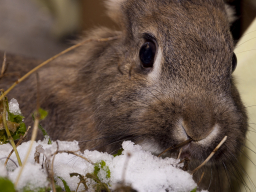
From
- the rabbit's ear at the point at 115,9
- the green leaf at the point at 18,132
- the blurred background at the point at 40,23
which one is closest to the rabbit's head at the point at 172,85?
the rabbit's ear at the point at 115,9

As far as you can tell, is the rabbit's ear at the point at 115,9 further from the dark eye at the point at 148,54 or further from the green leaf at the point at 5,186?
the green leaf at the point at 5,186

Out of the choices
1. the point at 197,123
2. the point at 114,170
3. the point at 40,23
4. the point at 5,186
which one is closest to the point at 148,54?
the point at 197,123

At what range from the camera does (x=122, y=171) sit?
1.17 meters

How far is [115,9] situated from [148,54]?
1.76 ft

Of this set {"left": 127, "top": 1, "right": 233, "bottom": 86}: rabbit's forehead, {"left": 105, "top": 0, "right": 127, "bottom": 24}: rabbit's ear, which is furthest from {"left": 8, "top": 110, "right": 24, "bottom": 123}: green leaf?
{"left": 105, "top": 0, "right": 127, "bottom": 24}: rabbit's ear

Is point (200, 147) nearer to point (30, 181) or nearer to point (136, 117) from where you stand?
point (136, 117)

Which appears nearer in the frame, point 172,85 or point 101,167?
point 101,167

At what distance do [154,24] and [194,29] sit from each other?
0.22 m

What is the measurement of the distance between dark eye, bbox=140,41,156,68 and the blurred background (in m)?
2.99

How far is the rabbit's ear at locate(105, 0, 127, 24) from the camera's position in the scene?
191 cm

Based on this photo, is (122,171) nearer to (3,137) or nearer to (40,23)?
(3,137)

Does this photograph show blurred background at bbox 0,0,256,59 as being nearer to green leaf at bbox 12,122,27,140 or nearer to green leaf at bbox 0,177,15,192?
green leaf at bbox 12,122,27,140

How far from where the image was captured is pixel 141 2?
175cm

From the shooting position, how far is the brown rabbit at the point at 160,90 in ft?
4.43
